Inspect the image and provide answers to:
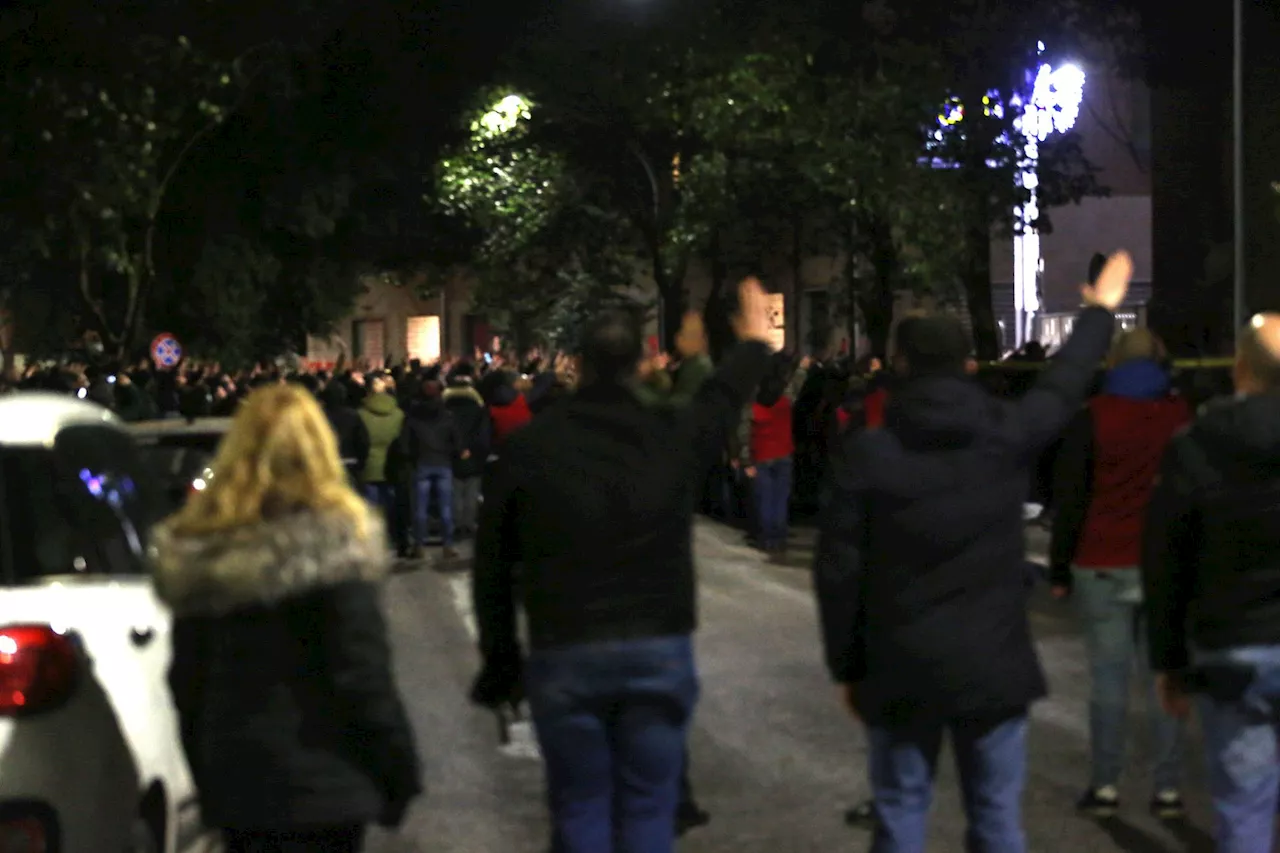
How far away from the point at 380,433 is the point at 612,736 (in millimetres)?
14281

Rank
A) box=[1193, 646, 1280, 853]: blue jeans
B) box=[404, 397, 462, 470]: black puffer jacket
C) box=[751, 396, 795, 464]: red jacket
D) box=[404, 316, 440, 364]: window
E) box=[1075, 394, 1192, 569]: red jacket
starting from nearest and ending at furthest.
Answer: box=[1193, 646, 1280, 853]: blue jeans → box=[1075, 394, 1192, 569]: red jacket → box=[751, 396, 795, 464]: red jacket → box=[404, 397, 462, 470]: black puffer jacket → box=[404, 316, 440, 364]: window

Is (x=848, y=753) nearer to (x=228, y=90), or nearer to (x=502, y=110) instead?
(x=228, y=90)

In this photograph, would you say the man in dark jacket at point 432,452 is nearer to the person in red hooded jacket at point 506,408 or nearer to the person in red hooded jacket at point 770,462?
the person in red hooded jacket at point 506,408

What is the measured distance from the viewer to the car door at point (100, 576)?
557cm

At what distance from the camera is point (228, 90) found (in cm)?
3397

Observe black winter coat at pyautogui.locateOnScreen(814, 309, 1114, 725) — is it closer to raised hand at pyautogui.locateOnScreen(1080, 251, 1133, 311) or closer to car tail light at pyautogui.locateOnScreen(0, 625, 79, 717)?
raised hand at pyautogui.locateOnScreen(1080, 251, 1133, 311)

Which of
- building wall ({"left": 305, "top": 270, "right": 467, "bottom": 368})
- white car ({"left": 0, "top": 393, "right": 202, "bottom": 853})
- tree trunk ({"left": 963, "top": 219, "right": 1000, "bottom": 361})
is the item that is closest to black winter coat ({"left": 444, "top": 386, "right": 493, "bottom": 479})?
tree trunk ({"left": 963, "top": 219, "right": 1000, "bottom": 361})

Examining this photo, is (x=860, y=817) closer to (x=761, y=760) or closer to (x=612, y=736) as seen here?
(x=761, y=760)

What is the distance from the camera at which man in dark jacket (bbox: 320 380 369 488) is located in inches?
769

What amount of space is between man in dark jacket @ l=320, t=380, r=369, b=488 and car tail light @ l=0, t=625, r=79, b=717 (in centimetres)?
1326

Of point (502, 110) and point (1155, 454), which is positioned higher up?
point (502, 110)

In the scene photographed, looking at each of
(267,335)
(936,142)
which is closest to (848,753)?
(936,142)

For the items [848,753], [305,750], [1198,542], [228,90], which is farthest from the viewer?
[228,90]

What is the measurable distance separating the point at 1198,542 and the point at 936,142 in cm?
2141
